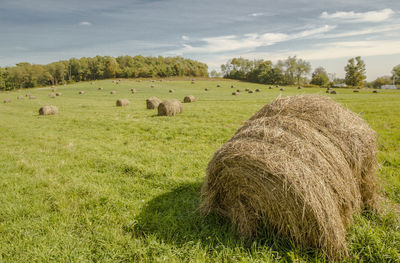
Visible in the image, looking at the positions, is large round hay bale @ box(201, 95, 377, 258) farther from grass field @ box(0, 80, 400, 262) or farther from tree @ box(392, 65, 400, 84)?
tree @ box(392, 65, 400, 84)

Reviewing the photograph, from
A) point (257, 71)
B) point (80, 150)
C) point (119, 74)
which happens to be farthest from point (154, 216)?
point (119, 74)

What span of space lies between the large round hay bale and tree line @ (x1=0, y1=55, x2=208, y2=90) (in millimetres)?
99763

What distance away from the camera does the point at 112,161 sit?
25.2ft

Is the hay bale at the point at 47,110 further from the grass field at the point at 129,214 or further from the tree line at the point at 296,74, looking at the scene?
the tree line at the point at 296,74

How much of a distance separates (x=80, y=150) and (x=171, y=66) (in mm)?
106552

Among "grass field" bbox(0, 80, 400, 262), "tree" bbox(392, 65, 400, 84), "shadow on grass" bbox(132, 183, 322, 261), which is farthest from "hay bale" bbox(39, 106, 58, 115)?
"tree" bbox(392, 65, 400, 84)

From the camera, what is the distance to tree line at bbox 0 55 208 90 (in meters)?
100

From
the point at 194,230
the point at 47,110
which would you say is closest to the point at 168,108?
the point at 47,110

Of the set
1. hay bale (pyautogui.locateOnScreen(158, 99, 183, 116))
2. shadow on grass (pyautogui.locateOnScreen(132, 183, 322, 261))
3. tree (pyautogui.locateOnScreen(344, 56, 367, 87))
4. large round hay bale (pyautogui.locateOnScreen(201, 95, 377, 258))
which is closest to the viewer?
large round hay bale (pyautogui.locateOnScreen(201, 95, 377, 258))

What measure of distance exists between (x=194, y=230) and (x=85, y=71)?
126896 mm

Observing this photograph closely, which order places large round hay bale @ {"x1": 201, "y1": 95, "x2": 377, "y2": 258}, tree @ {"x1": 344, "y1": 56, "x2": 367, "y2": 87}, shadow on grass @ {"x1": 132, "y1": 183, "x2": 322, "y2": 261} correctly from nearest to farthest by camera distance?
large round hay bale @ {"x1": 201, "y1": 95, "x2": 377, "y2": 258} → shadow on grass @ {"x1": 132, "y1": 183, "x2": 322, "y2": 261} → tree @ {"x1": 344, "y1": 56, "x2": 367, "y2": 87}

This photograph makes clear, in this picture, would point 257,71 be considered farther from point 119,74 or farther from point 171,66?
point 119,74

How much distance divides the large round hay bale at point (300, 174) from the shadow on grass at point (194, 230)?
0.19m

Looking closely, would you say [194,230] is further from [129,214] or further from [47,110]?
[47,110]
